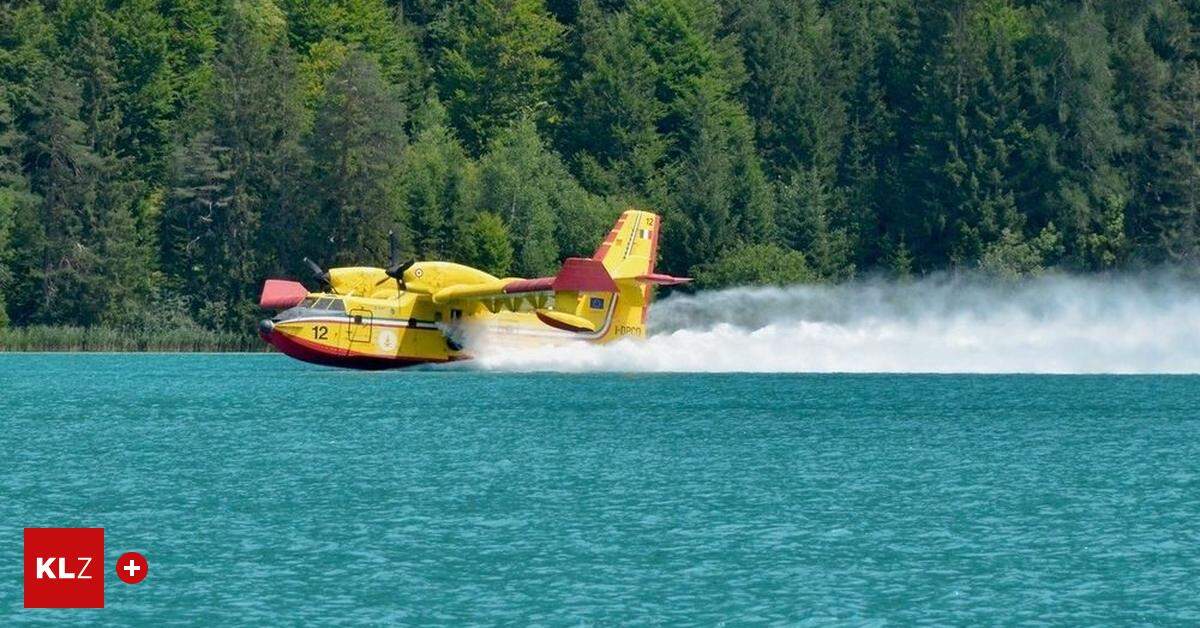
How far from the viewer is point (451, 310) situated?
253 ft

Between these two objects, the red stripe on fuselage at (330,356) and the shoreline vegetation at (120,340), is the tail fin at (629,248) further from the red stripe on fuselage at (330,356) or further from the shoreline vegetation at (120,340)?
the shoreline vegetation at (120,340)

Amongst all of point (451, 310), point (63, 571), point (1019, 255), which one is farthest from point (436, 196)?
point (63, 571)

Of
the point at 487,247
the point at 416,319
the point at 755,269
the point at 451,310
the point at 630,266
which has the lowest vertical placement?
the point at 416,319

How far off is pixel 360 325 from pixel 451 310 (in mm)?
3630

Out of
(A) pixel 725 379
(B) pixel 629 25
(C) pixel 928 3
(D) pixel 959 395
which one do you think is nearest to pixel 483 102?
(B) pixel 629 25

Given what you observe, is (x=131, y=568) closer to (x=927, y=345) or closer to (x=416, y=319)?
(x=416, y=319)

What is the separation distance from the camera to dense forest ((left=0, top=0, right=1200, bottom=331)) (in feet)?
382

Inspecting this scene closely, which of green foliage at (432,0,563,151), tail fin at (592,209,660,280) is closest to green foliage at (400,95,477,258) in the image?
green foliage at (432,0,563,151)

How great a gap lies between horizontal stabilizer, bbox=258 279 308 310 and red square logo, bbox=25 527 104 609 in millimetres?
51913

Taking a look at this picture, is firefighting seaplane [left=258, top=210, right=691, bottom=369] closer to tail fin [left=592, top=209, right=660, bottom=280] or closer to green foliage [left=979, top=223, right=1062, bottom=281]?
tail fin [left=592, top=209, right=660, bottom=280]

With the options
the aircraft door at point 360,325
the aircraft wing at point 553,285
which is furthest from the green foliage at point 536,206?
the aircraft door at point 360,325

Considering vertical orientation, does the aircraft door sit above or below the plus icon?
above

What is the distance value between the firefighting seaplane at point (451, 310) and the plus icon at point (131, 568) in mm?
42531

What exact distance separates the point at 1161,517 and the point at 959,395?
1376 inches
